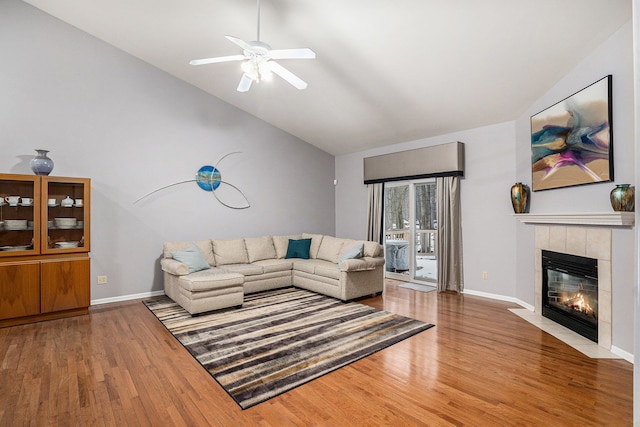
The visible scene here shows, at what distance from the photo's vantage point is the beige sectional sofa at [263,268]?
13.4 feet

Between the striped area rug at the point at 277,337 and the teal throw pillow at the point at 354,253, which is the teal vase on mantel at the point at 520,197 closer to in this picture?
the striped area rug at the point at 277,337

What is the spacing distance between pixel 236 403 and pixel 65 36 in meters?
5.16

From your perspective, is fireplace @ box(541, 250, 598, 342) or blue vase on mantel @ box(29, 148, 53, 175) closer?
fireplace @ box(541, 250, 598, 342)

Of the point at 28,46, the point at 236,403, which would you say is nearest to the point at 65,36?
the point at 28,46

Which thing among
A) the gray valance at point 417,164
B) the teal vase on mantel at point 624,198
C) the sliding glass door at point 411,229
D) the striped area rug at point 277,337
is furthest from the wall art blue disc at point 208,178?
the teal vase on mantel at point 624,198

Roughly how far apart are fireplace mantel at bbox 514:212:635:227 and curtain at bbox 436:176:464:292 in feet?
3.65

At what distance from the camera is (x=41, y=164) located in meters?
3.81

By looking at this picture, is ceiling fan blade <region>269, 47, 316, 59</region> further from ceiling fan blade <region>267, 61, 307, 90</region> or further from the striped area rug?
the striped area rug

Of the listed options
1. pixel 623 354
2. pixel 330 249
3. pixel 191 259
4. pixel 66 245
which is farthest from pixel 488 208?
pixel 66 245

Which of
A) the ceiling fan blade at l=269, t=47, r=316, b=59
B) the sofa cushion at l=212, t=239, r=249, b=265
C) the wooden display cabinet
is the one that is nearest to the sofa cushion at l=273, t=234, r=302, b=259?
the sofa cushion at l=212, t=239, r=249, b=265

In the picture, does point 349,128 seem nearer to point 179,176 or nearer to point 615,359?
point 179,176

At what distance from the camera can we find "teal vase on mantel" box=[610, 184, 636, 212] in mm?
2639

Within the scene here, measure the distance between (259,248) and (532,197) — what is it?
4.27 meters

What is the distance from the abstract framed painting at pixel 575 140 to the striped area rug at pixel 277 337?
2.25 m
